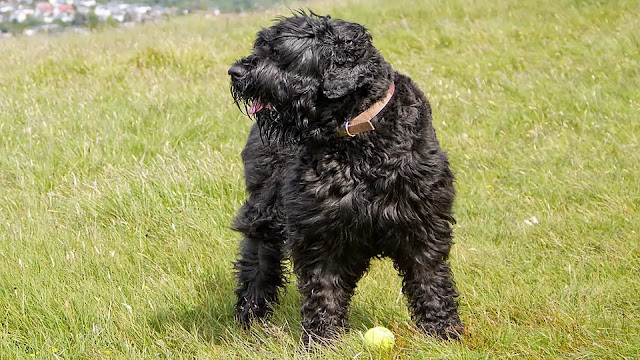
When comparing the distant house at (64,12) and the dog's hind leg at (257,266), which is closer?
the dog's hind leg at (257,266)

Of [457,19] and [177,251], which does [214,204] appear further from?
[457,19]

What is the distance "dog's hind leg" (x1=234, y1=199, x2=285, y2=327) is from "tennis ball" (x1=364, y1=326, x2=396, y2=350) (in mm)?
1079

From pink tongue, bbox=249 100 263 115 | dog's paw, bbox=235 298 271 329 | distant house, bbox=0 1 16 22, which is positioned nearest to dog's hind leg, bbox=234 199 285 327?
dog's paw, bbox=235 298 271 329

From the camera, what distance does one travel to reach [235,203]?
223 inches

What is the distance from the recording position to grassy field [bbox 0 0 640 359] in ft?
12.8

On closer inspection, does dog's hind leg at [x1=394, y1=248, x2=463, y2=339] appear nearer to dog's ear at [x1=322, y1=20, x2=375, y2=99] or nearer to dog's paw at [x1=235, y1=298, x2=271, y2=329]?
dog's ear at [x1=322, y1=20, x2=375, y2=99]

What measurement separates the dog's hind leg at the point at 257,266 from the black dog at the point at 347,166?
0.76 metres

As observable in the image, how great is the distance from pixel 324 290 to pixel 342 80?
1.12m

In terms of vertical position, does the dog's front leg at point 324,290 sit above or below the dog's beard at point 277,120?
below

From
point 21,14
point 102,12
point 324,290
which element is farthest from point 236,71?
point 21,14

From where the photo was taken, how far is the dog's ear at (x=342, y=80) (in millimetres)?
3475

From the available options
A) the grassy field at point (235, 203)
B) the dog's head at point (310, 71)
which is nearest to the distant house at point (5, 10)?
the grassy field at point (235, 203)

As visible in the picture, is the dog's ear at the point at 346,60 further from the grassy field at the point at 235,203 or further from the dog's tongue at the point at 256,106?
the grassy field at the point at 235,203

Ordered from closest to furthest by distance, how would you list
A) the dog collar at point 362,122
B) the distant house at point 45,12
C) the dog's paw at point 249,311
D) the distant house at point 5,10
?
the dog collar at point 362,122, the dog's paw at point 249,311, the distant house at point 45,12, the distant house at point 5,10
